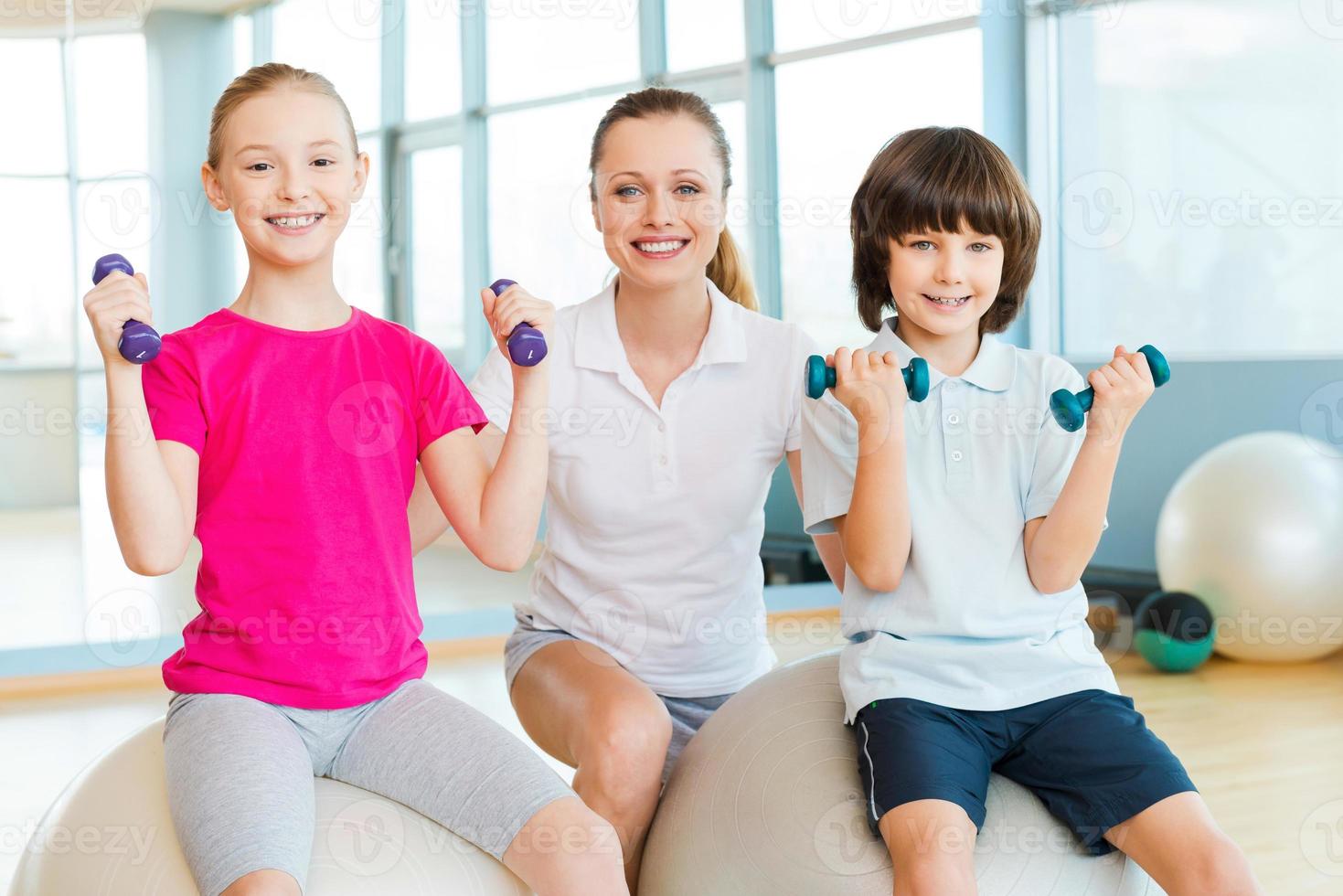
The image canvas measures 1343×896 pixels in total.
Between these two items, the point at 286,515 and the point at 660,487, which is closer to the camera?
the point at 286,515

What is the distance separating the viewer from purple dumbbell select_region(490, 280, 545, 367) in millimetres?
1523

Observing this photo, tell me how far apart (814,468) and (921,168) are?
0.39 meters

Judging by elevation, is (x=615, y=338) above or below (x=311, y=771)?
above

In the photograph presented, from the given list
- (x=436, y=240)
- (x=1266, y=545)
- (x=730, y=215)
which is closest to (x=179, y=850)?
(x=1266, y=545)

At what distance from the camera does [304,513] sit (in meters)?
1.52

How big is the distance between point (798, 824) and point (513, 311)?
0.65m

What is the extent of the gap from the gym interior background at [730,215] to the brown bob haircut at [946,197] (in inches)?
68.5

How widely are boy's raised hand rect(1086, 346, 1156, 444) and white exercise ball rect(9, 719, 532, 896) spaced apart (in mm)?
812

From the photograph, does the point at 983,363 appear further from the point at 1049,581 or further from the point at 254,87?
the point at 254,87

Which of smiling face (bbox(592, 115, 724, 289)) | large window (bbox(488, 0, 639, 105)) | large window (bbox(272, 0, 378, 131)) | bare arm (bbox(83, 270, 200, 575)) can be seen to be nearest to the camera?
bare arm (bbox(83, 270, 200, 575))

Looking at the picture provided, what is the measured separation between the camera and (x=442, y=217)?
15.5ft

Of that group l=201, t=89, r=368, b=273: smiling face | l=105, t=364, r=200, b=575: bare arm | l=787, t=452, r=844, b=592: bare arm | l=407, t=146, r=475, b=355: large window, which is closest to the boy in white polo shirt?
l=787, t=452, r=844, b=592: bare arm

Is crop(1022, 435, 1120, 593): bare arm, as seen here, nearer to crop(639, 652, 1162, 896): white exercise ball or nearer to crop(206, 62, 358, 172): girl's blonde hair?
crop(639, 652, 1162, 896): white exercise ball

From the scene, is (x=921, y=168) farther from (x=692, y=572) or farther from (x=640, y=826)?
(x=640, y=826)
